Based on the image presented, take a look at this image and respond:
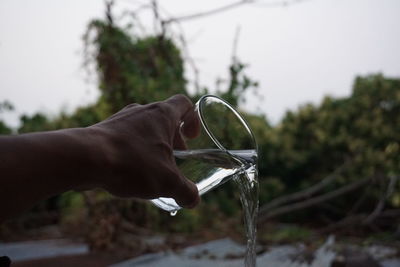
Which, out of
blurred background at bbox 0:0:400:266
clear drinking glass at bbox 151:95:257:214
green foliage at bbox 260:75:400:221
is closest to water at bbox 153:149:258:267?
clear drinking glass at bbox 151:95:257:214

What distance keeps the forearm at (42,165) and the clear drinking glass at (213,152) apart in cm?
30

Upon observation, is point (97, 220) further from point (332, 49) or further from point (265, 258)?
point (332, 49)

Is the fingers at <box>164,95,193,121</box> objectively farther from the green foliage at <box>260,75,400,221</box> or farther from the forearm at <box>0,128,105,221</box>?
the green foliage at <box>260,75,400,221</box>

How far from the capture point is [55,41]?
15.2 feet

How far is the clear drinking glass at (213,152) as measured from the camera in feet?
3.34

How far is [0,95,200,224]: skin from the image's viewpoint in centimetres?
63

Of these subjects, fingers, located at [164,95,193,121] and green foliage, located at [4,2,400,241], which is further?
green foliage, located at [4,2,400,241]

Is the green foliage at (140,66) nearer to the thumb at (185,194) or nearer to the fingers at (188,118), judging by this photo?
the fingers at (188,118)

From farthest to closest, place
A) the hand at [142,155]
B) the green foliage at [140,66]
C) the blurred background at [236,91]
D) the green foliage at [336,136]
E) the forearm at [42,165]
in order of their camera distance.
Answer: the green foliage at [336,136], the green foliage at [140,66], the blurred background at [236,91], the hand at [142,155], the forearm at [42,165]

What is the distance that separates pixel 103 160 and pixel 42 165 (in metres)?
0.10

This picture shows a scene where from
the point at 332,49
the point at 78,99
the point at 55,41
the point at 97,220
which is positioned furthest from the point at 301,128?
the point at 97,220

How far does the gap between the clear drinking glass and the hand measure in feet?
0.39

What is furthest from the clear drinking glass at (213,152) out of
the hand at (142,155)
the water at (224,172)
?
the hand at (142,155)

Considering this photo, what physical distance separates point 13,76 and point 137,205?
2663 millimetres
